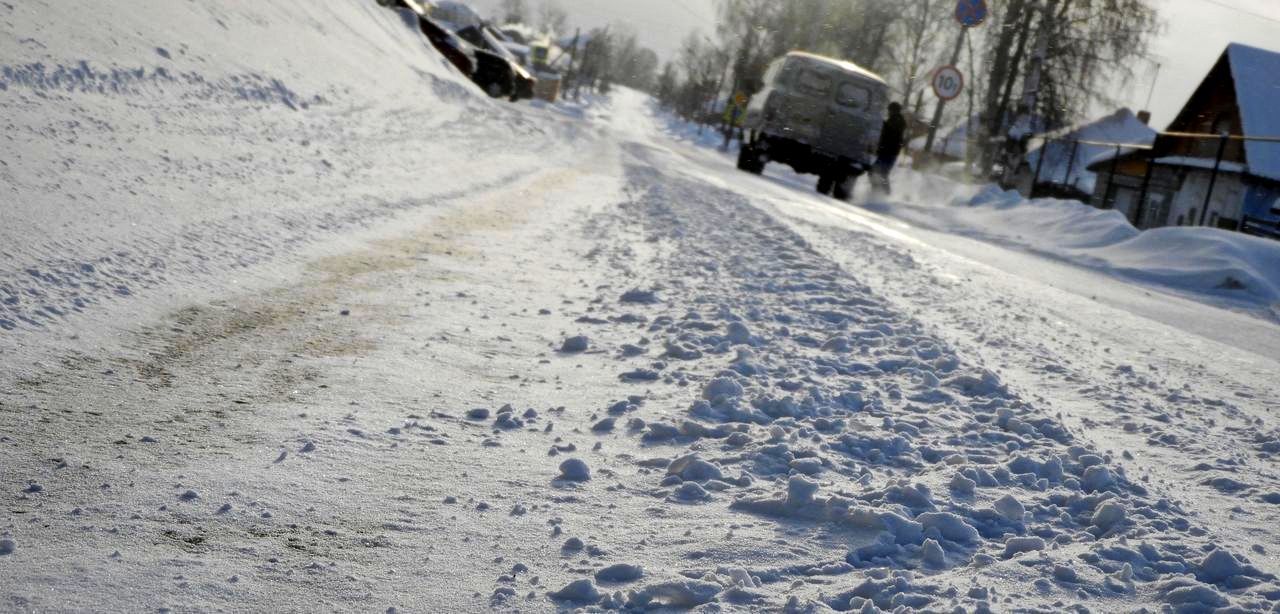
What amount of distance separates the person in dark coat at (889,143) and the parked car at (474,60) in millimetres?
12889

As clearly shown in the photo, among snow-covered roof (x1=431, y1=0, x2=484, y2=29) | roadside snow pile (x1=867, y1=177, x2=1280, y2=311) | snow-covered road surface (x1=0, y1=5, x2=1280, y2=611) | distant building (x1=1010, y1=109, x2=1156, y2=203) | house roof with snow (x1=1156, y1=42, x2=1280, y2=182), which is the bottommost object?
snow-covered road surface (x1=0, y1=5, x2=1280, y2=611)

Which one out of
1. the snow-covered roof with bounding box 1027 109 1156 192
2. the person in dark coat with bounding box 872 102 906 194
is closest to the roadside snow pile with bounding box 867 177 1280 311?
the person in dark coat with bounding box 872 102 906 194

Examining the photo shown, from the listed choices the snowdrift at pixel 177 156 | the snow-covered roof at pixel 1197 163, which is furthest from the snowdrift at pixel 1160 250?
the snowdrift at pixel 177 156

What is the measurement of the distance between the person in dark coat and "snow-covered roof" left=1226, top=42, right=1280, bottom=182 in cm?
1636

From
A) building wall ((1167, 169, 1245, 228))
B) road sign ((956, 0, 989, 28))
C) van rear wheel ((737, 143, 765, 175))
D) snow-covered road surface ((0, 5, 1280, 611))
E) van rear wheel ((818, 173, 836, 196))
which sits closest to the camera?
snow-covered road surface ((0, 5, 1280, 611))

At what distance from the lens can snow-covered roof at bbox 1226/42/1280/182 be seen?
31578 millimetres

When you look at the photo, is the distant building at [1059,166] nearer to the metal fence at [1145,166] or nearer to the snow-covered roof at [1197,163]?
the metal fence at [1145,166]

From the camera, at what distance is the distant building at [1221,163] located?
842 inches

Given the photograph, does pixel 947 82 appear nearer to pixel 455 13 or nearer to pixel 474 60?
pixel 474 60

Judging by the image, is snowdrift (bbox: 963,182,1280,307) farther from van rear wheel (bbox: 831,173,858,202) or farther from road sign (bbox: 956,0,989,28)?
road sign (bbox: 956,0,989,28)

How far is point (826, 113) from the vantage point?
18.5 metres

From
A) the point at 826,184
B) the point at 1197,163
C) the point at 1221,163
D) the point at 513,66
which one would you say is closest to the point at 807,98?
the point at 826,184

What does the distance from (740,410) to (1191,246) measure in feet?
35.5

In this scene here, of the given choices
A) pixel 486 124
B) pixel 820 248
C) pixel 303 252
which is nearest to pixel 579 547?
pixel 303 252
